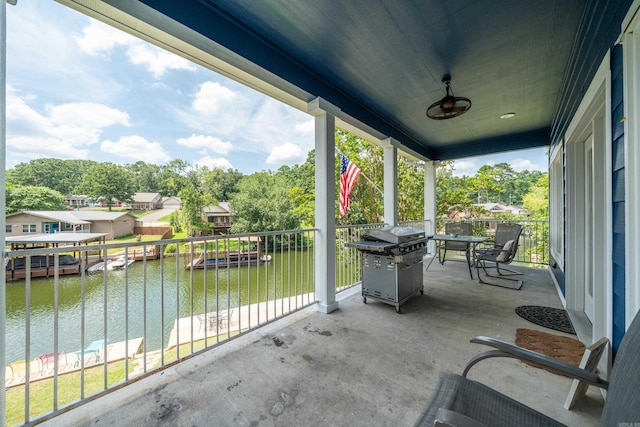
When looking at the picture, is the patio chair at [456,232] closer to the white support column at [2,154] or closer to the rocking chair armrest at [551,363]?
the rocking chair armrest at [551,363]

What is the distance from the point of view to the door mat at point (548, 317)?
2.53 meters

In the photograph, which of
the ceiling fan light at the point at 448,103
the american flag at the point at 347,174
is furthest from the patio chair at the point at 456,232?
the ceiling fan light at the point at 448,103

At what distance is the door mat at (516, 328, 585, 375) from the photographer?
203 centimetres

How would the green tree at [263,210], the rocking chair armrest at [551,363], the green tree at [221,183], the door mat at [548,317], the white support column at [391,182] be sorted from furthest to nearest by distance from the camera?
the green tree at [221,183], the green tree at [263,210], the white support column at [391,182], the door mat at [548,317], the rocking chair armrest at [551,363]

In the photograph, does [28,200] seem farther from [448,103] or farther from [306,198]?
[306,198]

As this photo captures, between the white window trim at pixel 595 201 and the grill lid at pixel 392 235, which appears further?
the grill lid at pixel 392 235

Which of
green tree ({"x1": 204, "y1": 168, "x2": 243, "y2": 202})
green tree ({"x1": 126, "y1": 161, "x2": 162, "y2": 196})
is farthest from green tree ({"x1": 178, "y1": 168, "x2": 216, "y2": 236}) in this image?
green tree ({"x1": 126, "y1": 161, "x2": 162, "y2": 196})

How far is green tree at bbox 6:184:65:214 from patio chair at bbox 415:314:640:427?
10.0 feet

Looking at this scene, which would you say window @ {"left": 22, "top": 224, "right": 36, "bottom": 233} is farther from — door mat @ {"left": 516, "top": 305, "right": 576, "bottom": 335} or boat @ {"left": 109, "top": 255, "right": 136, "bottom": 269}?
door mat @ {"left": 516, "top": 305, "right": 576, "bottom": 335}

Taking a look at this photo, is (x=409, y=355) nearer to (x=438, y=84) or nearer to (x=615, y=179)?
(x=615, y=179)

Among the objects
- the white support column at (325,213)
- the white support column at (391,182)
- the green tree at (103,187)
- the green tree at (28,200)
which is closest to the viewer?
the green tree at (28,200)

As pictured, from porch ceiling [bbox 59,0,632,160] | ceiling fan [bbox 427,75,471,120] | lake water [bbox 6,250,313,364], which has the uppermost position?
porch ceiling [bbox 59,0,632,160]

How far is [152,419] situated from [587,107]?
3811 mm

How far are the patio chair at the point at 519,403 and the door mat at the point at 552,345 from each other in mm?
1545
